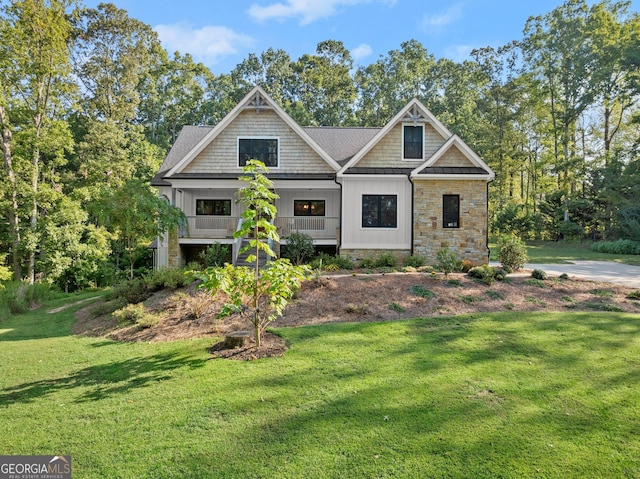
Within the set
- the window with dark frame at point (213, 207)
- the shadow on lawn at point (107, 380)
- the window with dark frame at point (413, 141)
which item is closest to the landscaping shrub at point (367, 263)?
the window with dark frame at point (413, 141)

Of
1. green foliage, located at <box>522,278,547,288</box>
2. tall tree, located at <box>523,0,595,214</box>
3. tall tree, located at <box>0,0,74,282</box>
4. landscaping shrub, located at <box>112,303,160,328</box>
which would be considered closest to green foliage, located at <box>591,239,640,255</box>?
tall tree, located at <box>523,0,595,214</box>

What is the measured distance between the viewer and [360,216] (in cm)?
1477

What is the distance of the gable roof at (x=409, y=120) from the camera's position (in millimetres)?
14898

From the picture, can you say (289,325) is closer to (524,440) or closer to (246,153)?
(524,440)

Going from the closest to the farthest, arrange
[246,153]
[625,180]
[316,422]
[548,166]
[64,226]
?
[316,422] → [246,153] → [64,226] → [625,180] → [548,166]

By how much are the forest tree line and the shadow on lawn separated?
6271 millimetres

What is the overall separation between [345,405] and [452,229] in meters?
11.3

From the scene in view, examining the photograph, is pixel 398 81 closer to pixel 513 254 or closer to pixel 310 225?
pixel 310 225

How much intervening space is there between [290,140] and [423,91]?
105 feet

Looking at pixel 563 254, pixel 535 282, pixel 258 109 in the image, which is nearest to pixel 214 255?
pixel 258 109

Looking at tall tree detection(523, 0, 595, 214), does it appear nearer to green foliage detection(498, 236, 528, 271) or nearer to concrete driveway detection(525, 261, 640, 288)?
concrete driveway detection(525, 261, 640, 288)

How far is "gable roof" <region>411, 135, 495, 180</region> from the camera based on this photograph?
550 inches

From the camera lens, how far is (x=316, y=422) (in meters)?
4.21

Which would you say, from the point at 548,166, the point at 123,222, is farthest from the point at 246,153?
the point at 548,166
